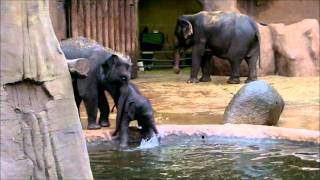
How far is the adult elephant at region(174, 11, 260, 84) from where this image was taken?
1512 centimetres

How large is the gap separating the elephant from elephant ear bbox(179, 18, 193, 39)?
6505mm

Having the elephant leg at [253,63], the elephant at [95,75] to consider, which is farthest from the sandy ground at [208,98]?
the elephant at [95,75]

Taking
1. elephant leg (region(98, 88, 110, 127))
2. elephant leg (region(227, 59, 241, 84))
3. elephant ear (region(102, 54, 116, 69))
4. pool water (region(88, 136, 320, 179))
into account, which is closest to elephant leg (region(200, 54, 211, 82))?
elephant leg (region(227, 59, 241, 84))

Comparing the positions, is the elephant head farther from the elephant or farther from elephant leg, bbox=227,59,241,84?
the elephant

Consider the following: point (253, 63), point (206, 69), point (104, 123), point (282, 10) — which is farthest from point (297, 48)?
point (104, 123)

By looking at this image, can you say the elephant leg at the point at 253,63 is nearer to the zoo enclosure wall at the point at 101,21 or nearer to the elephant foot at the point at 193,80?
the elephant foot at the point at 193,80

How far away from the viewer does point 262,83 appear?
30.8 ft

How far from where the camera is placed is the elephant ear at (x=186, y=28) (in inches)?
600

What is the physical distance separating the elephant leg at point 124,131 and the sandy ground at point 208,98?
1269mm

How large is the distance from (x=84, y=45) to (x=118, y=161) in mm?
2135

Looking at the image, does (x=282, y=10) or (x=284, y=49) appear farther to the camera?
(x=282, y=10)

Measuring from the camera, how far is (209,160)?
707 cm

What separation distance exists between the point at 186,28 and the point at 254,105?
6.27 m

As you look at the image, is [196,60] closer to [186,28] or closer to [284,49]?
[186,28]
